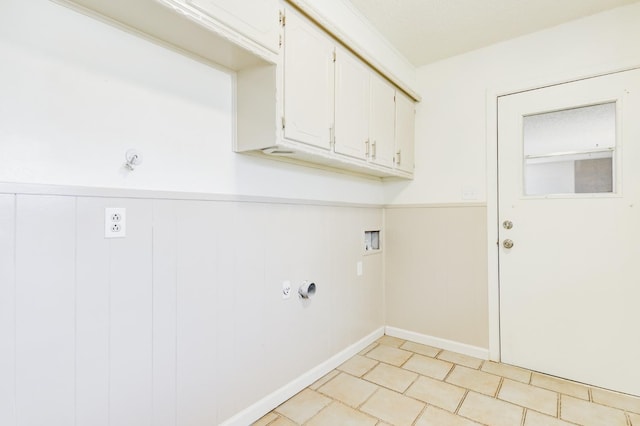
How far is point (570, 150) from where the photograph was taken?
2.20 m

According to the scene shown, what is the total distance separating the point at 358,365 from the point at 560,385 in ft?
4.32

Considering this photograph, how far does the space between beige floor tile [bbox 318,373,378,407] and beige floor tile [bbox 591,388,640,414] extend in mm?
1348

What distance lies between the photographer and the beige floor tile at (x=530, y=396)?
1.87 metres

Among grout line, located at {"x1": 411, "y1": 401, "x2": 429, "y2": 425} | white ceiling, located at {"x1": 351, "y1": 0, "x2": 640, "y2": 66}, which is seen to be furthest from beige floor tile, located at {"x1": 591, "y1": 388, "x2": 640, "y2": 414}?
white ceiling, located at {"x1": 351, "y1": 0, "x2": 640, "y2": 66}

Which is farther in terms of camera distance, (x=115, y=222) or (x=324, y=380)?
(x=324, y=380)

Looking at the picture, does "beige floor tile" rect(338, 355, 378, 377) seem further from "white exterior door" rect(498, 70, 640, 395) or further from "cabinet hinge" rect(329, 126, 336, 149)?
"cabinet hinge" rect(329, 126, 336, 149)

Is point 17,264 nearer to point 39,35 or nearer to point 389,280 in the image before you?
point 39,35

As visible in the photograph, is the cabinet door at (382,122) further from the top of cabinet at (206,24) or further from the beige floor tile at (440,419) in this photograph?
the beige floor tile at (440,419)

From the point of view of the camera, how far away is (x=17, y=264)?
1.02m

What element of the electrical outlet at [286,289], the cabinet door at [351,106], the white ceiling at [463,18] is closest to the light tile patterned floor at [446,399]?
the electrical outlet at [286,289]

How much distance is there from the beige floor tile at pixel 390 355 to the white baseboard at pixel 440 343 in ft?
0.78

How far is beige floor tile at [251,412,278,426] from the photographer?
1712 mm

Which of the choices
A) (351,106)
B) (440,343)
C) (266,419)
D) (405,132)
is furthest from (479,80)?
(266,419)

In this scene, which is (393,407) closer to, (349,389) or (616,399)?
(349,389)
